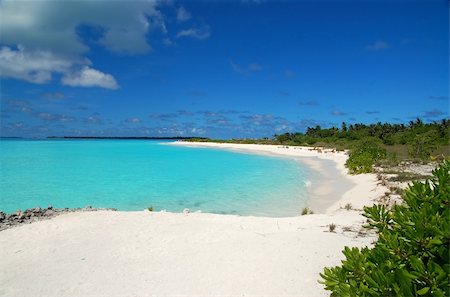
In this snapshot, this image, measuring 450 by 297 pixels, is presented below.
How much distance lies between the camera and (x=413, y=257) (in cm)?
243

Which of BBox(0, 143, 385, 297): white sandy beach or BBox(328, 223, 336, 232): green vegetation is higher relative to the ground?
BBox(328, 223, 336, 232): green vegetation

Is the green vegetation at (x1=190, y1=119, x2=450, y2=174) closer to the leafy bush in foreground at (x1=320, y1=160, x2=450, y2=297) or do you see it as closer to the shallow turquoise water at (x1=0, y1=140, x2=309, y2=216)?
the shallow turquoise water at (x1=0, y1=140, x2=309, y2=216)

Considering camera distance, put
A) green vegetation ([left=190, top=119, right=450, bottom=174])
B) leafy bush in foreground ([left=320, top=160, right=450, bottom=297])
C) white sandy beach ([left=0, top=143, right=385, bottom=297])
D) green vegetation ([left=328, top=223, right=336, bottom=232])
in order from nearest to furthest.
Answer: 1. leafy bush in foreground ([left=320, top=160, right=450, bottom=297])
2. white sandy beach ([left=0, top=143, right=385, bottom=297])
3. green vegetation ([left=328, top=223, right=336, bottom=232])
4. green vegetation ([left=190, top=119, right=450, bottom=174])

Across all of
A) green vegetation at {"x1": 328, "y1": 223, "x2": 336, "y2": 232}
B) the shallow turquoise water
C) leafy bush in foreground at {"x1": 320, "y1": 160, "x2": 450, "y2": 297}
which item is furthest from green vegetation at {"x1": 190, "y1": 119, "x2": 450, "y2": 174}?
leafy bush in foreground at {"x1": 320, "y1": 160, "x2": 450, "y2": 297}

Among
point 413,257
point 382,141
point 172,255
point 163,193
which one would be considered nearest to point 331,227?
point 172,255

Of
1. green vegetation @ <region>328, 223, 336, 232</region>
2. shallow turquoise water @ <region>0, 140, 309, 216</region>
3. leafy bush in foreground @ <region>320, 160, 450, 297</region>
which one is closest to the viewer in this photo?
leafy bush in foreground @ <region>320, 160, 450, 297</region>

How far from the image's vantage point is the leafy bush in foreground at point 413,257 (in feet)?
7.88

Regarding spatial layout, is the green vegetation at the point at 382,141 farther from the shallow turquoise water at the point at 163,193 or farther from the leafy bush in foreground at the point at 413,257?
the leafy bush in foreground at the point at 413,257

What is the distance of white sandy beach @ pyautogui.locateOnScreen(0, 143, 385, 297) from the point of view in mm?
4988

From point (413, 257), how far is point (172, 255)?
15.1 ft

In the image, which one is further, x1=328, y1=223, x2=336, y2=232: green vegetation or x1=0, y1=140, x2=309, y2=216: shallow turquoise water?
x1=0, y1=140, x2=309, y2=216: shallow turquoise water

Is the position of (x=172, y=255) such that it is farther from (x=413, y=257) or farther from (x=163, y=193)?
(x=163, y=193)

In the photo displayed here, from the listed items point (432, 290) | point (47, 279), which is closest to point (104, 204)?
point (47, 279)

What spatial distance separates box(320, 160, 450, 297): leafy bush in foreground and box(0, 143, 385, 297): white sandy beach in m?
1.60
